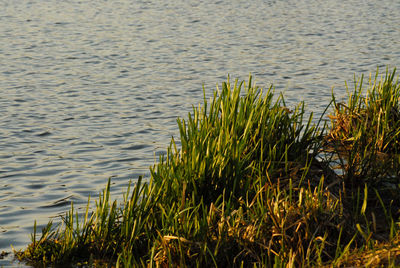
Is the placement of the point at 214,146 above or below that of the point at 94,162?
above

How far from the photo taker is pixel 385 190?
687cm

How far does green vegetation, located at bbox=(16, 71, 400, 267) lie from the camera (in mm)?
5250

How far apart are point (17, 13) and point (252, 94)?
21553 mm

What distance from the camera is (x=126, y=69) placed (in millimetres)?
16922

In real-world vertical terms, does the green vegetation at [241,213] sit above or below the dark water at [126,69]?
above

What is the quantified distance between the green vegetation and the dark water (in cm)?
101

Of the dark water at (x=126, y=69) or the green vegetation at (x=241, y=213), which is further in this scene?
the dark water at (x=126, y=69)

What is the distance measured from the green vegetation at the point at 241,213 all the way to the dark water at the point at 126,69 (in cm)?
101

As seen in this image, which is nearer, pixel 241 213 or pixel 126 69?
pixel 241 213

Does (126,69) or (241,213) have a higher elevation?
(241,213)

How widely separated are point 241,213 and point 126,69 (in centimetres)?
1187

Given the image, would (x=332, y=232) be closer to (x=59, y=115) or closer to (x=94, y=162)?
(x=94, y=162)

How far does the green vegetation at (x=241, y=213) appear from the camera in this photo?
5.25m

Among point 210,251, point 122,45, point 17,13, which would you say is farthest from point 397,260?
point 17,13
